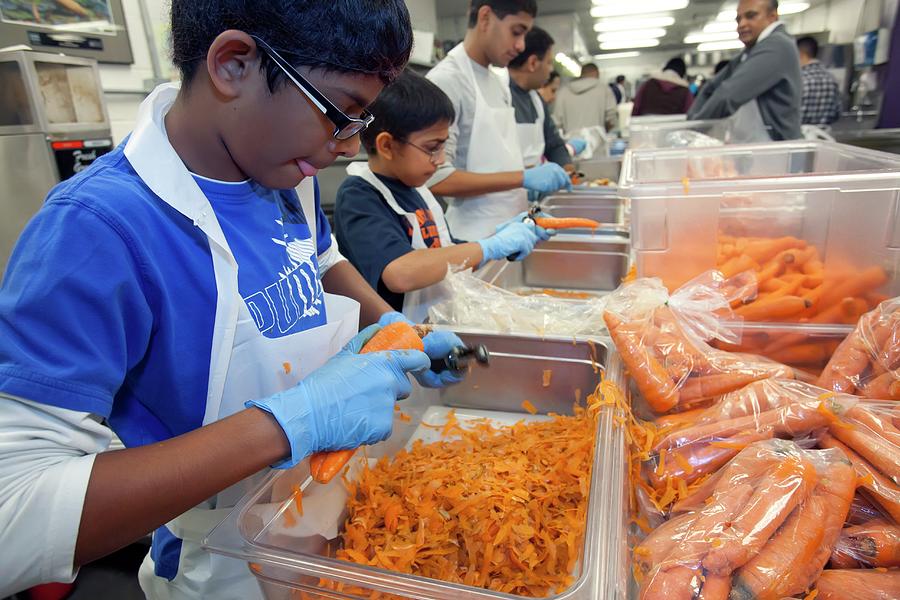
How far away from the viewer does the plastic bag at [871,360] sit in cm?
97

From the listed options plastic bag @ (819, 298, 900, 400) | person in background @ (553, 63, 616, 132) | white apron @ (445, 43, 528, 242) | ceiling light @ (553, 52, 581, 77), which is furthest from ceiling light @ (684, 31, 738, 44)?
plastic bag @ (819, 298, 900, 400)

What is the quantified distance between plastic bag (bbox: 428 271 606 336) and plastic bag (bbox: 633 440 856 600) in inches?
27.3

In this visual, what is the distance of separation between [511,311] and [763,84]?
306cm

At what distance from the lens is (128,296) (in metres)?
0.76

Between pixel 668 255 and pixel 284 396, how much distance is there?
1235 millimetres

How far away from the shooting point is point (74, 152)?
256 cm

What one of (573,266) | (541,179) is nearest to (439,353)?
(573,266)

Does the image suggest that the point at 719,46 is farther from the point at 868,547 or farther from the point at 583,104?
the point at 868,547

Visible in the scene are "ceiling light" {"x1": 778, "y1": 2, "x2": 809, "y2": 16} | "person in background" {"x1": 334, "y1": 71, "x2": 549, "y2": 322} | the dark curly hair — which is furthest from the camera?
"ceiling light" {"x1": 778, "y1": 2, "x2": 809, "y2": 16}

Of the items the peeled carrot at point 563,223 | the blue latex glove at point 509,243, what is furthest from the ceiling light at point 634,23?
the blue latex glove at point 509,243

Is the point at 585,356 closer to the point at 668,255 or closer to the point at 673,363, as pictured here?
the point at 673,363

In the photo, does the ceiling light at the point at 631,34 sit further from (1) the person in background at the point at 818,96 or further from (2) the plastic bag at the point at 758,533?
(2) the plastic bag at the point at 758,533

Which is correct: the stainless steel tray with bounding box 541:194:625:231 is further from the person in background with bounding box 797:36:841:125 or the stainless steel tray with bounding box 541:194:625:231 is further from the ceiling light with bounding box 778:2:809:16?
the ceiling light with bounding box 778:2:809:16

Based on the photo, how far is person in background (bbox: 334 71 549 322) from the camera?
1785mm
